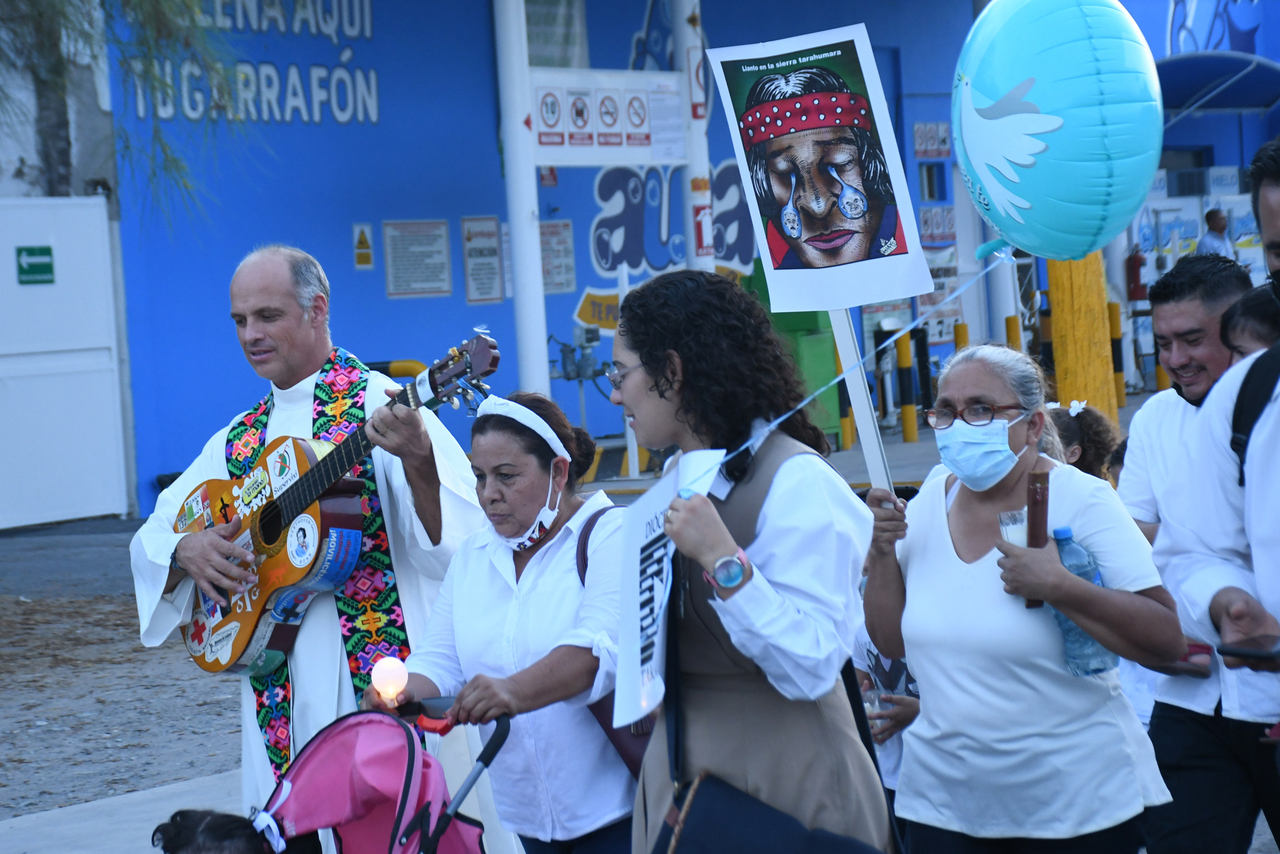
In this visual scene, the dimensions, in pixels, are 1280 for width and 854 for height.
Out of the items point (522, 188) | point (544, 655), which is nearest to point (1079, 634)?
point (544, 655)

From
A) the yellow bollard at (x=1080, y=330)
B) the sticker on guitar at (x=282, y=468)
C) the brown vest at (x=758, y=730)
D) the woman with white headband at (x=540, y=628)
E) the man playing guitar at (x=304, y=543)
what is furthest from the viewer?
the yellow bollard at (x=1080, y=330)

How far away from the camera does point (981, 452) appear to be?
3.11 m

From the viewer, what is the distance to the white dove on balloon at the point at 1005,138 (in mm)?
3275

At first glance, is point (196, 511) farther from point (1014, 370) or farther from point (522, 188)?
point (522, 188)

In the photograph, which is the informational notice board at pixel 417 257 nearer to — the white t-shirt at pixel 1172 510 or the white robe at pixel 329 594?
the white robe at pixel 329 594

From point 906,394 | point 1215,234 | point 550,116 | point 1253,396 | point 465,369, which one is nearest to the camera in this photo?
point 1253,396

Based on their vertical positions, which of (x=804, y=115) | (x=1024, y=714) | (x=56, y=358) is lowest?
(x=1024, y=714)

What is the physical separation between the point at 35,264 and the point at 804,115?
8.64 metres

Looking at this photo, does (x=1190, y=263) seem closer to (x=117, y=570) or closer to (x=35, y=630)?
(x=35, y=630)

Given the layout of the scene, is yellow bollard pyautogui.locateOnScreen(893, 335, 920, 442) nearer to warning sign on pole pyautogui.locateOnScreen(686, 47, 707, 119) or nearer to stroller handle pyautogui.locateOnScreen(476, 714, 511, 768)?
warning sign on pole pyautogui.locateOnScreen(686, 47, 707, 119)

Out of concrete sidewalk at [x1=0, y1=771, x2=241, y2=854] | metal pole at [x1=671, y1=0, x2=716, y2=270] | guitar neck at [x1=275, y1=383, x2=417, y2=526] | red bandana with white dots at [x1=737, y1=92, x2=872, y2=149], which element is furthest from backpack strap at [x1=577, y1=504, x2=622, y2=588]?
metal pole at [x1=671, y1=0, x2=716, y2=270]

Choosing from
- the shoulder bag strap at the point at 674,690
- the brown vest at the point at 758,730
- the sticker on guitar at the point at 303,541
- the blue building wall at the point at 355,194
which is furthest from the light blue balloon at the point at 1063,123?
the blue building wall at the point at 355,194

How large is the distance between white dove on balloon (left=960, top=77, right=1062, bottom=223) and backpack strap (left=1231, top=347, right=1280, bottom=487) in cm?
75

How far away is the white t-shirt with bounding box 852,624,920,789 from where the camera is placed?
11.6ft
